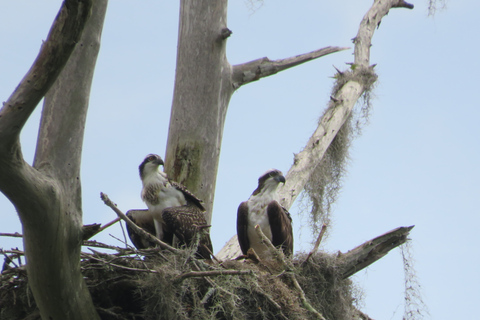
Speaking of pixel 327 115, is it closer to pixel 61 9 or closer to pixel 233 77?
pixel 233 77

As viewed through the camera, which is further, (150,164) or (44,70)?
(150,164)

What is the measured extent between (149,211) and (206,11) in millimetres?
2182

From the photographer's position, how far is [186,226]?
7090 mm

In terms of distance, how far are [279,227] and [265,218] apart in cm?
20

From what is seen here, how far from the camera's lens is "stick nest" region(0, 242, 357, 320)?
→ 19.2 feet

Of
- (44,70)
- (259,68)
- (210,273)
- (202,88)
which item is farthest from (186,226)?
(44,70)

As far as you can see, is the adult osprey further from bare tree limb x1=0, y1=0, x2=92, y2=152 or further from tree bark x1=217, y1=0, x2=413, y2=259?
bare tree limb x1=0, y1=0, x2=92, y2=152

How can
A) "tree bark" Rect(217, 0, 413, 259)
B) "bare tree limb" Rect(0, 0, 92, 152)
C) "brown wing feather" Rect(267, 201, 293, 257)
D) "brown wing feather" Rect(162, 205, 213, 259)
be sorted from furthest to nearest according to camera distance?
"tree bark" Rect(217, 0, 413, 259) < "brown wing feather" Rect(267, 201, 293, 257) < "brown wing feather" Rect(162, 205, 213, 259) < "bare tree limb" Rect(0, 0, 92, 152)

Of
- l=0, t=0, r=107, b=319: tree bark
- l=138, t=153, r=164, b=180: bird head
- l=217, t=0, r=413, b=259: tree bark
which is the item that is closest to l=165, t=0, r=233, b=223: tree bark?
l=138, t=153, r=164, b=180: bird head

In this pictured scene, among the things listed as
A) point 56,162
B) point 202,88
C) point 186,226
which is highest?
point 202,88

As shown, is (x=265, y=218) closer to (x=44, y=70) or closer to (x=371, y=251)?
(x=371, y=251)

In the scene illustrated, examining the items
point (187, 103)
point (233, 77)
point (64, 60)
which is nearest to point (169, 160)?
point (187, 103)

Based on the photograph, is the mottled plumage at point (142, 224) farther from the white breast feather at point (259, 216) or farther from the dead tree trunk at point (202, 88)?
the white breast feather at point (259, 216)

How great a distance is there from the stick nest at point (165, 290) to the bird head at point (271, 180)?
1752mm
